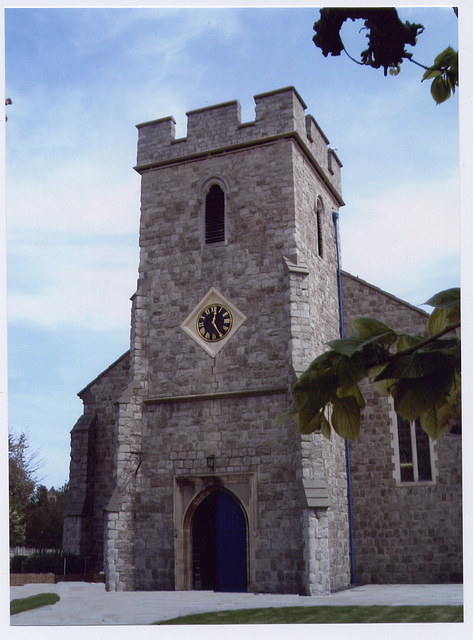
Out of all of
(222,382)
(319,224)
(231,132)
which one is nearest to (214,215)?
(231,132)

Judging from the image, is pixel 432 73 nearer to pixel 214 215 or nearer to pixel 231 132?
pixel 214 215

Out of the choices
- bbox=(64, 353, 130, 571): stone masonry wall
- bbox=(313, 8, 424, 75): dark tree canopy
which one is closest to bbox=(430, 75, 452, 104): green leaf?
bbox=(313, 8, 424, 75): dark tree canopy

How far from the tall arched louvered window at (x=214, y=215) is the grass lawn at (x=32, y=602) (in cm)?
807

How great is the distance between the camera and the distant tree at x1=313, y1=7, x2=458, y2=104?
3666 millimetres

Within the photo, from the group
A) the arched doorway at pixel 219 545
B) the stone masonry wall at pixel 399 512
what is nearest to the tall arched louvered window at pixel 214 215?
the stone masonry wall at pixel 399 512

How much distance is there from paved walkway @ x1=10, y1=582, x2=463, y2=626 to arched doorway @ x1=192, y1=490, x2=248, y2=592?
0.83 m

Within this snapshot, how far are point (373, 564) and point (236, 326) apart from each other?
18.6 ft

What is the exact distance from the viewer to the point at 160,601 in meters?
11.4

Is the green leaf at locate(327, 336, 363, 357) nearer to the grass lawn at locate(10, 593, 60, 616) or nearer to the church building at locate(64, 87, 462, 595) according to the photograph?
the grass lawn at locate(10, 593, 60, 616)

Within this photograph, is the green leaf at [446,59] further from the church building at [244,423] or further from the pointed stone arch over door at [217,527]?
the pointed stone arch over door at [217,527]

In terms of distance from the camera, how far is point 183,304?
1548 centimetres

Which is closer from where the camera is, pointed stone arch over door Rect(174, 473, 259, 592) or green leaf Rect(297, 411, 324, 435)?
green leaf Rect(297, 411, 324, 435)

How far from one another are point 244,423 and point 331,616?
5534mm

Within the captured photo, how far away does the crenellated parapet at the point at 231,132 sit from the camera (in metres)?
15.5
